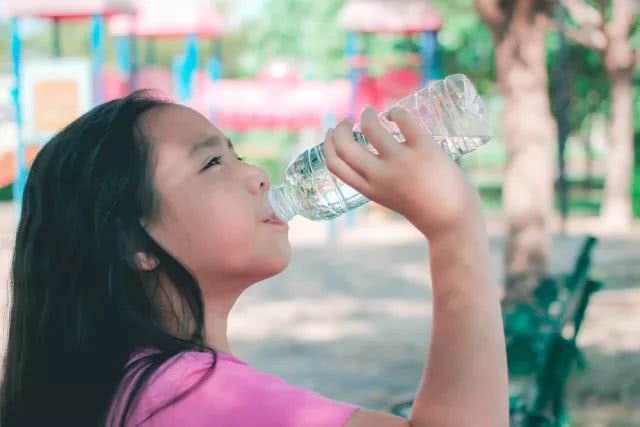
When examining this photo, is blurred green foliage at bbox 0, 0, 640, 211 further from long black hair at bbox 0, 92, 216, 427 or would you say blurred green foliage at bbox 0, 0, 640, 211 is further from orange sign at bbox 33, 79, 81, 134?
long black hair at bbox 0, 92, 216, 427

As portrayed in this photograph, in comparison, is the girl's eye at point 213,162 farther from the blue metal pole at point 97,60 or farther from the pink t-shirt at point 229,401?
the blue metal pole at point 97,60

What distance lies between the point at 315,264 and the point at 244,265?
1140 cm

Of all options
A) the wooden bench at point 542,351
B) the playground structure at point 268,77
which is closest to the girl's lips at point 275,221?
the wooden bench at point 542,351

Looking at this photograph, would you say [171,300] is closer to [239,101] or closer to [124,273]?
[124,273]

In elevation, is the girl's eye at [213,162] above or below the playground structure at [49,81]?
above

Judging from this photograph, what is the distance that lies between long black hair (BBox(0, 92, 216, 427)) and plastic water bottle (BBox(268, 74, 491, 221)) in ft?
0.66

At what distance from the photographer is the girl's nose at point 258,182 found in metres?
1.55

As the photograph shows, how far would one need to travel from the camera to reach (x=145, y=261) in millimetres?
1546

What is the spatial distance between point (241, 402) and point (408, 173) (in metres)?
0.32

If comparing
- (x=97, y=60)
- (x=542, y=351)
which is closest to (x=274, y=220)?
(x=542, y=351)

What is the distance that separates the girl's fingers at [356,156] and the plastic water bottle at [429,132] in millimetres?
275

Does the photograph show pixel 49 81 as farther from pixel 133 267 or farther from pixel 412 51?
pixel 412 51

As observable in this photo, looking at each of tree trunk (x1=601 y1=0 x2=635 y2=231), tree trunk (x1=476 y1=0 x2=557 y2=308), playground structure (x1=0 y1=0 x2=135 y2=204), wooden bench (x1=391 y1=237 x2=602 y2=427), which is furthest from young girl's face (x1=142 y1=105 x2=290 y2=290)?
tree trunk (x1=601 y1=0 x2=635 y2=231)

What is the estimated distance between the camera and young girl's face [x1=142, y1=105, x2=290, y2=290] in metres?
1.52
